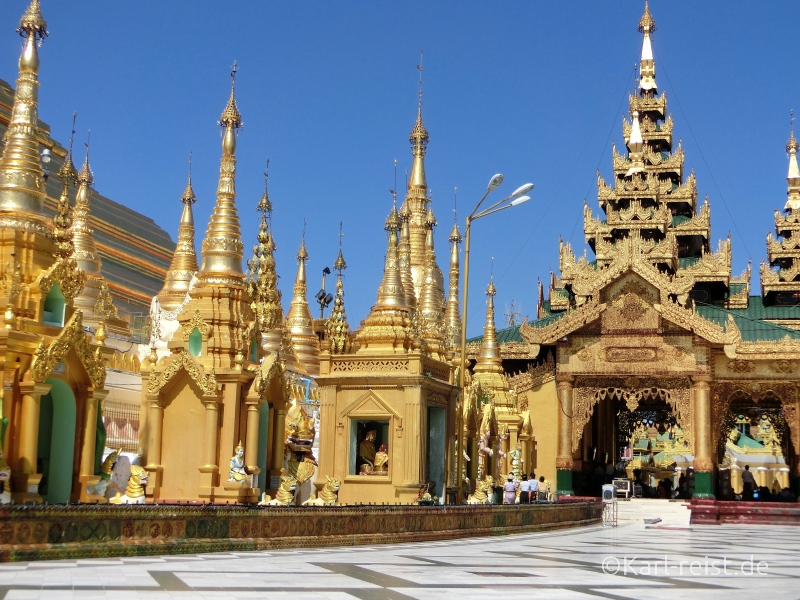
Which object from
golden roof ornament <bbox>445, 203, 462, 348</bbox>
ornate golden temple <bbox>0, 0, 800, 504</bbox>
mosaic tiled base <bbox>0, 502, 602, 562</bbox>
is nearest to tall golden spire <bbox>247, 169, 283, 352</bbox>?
ornate golden temple <bbox>0, 0, 800, 504</bbox>

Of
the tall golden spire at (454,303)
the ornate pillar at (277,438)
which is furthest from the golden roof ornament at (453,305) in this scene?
the ornate pillar at (277,438)

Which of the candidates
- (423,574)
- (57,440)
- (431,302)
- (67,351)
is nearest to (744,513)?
(431,302)

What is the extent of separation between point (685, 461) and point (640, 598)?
41117 millimetres

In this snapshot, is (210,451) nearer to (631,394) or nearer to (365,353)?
(365,353)

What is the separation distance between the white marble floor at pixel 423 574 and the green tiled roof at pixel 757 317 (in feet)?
62.8

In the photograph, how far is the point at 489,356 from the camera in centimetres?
3647

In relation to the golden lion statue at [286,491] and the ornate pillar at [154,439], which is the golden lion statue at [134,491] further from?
the ornate pillar at [154,439]

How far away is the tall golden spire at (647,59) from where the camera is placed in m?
53.2

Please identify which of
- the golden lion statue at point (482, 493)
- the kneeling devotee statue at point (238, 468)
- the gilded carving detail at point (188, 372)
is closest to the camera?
the kneeling devotee statue at point (238, 468)

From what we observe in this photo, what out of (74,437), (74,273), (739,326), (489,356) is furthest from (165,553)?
(739,326)

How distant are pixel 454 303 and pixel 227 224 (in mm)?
18542

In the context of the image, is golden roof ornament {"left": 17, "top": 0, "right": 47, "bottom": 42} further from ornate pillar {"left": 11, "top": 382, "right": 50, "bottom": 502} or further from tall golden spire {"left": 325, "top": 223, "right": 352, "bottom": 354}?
tall golden spire {"left": 325, "top": 223, "right": 352, "bottom": 354}

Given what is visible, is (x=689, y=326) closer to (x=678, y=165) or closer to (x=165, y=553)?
(x=678, y=165)

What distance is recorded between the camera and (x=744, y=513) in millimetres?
33594
